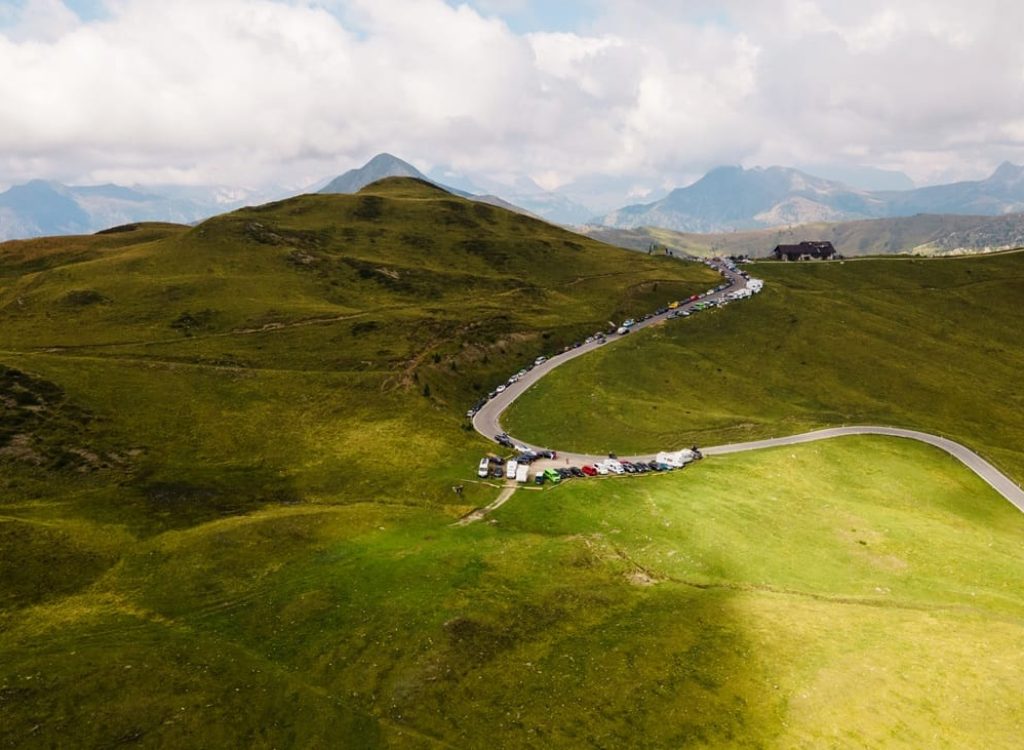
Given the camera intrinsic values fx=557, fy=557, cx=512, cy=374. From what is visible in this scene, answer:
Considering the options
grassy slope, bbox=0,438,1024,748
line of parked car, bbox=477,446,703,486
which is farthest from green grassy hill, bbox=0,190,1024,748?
line of parked car, bbox=477,446,703,486

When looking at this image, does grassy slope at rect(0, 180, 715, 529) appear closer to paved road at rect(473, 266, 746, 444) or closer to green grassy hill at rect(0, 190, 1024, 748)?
green grassy hill at rect(0, 190, 1024, 748)

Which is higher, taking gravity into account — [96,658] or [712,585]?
[96,658]

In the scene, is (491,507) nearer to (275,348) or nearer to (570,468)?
(570,468)

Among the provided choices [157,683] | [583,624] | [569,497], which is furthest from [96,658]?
[569,497]

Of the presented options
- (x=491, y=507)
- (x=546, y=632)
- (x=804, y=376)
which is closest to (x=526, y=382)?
(x=491, y=507)

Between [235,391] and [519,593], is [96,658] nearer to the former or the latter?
[519,593]

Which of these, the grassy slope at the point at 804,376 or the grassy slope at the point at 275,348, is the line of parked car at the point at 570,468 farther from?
the grassy slope at the point at 804,376

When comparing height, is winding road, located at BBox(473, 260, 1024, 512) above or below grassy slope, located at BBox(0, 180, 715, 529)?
below
